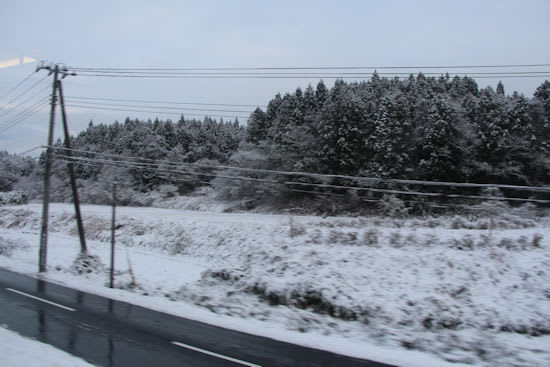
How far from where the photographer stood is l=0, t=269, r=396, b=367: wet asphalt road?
7277mm

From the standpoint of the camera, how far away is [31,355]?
6836 mm

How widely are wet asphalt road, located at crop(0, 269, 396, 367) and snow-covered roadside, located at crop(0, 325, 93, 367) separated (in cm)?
39

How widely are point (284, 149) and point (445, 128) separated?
18.8 meters

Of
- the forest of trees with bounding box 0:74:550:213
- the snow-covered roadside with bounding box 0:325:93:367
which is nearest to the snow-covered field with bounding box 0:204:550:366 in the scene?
the snow-covered roadside with bounding box 0:325:93:367

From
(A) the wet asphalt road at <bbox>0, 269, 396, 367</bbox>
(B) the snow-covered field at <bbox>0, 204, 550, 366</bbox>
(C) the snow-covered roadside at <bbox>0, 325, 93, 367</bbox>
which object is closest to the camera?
(C) the snow-covered roadside at <bbox>0, 325, 93, 367</bbox>

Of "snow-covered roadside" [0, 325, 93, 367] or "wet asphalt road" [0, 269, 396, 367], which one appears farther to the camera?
"wet asphalt road" [0, 269, 396, 367]

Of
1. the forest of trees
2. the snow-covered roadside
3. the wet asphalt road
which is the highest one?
the forest of trees

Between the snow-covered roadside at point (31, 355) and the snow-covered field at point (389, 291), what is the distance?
372 centimetres

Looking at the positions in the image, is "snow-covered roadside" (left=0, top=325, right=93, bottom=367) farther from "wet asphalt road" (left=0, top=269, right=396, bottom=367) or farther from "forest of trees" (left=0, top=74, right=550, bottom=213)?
"forest of trees" (left=0, top=74, right=550, bottom=213)

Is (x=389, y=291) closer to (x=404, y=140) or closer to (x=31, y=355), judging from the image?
(x=31, y=355)

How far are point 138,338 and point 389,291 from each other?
7050 mm

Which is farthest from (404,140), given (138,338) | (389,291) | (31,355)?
(31,355)

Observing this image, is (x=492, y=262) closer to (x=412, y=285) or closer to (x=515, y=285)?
(x=515, y=285)

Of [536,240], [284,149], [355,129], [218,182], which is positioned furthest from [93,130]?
[536,240]
